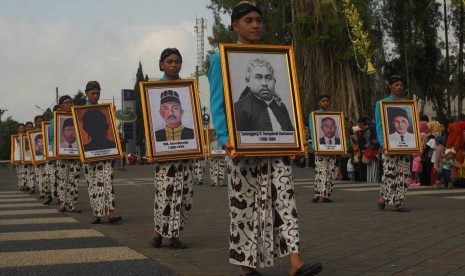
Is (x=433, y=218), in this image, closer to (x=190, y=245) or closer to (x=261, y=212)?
(x=190, y=245)

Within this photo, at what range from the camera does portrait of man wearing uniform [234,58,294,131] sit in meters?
6.14

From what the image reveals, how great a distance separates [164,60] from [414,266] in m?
3.65

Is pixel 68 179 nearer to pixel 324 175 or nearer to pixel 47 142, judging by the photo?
pixel 47 142

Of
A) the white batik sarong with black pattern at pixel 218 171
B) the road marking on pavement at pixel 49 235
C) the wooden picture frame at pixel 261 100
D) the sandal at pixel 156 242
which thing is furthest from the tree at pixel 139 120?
the wooden picture frame at pixel 261 100

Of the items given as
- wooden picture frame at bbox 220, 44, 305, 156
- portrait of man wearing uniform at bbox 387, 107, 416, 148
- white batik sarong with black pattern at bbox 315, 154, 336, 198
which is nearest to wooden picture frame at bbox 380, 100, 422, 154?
portrait of man wearing uniform at bbox 387, 107, 416, 148

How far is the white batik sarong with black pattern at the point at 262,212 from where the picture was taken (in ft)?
19.6

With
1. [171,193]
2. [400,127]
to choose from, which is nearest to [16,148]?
[400,127]

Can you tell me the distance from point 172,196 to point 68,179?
551cm

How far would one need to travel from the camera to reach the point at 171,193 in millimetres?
8344

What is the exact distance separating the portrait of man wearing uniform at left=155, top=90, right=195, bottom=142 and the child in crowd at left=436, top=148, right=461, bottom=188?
408 inches

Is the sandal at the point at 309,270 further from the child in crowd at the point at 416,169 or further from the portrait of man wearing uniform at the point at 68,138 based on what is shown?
the child in crowd at the point at 416,169

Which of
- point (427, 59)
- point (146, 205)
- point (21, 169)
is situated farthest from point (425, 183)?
point (427, 59)

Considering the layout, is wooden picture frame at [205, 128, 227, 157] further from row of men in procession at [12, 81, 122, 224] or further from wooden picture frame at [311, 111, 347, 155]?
wooden picture frame at [311, 111, 347, 155]

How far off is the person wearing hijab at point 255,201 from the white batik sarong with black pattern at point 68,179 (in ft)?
24.7
